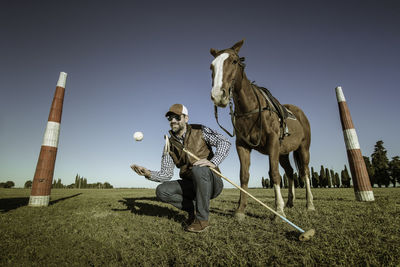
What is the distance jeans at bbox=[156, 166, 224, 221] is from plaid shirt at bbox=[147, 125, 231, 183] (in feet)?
0.58

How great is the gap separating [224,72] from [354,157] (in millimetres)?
8096

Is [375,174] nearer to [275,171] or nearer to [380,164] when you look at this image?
[380,164]

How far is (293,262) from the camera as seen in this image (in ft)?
6.79

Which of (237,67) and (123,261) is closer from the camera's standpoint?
A: (123,261)

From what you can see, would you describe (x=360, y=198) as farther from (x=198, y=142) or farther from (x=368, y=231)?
(x=198, y=142)

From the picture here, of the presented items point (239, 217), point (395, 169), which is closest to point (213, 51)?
point (239, 217)

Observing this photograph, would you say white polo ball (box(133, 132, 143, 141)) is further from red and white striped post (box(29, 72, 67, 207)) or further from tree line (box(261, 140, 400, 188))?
Answer: tree line (box(261, 140, 400, 188))

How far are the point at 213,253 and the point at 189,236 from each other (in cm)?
81

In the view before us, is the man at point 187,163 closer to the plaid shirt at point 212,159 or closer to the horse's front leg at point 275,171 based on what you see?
the plaid shirt at point 212,159

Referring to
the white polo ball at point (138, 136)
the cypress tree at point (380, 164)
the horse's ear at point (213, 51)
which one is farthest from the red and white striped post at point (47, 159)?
the cypress tree at point (380, 164)

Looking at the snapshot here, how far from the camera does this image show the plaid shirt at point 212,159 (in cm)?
384

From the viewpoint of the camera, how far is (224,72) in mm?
3984

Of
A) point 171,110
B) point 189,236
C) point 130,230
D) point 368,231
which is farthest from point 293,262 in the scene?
point 171,110

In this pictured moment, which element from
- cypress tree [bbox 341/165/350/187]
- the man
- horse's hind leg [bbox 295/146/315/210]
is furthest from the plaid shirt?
cypress tree [bbox 341/165/350/187]
